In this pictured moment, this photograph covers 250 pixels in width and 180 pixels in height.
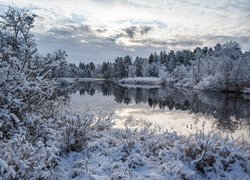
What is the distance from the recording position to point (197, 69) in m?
68.4

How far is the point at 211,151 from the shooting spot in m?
7.09

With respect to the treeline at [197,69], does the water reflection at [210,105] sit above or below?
below

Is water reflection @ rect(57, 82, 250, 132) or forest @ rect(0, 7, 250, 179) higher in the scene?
forest @ rect(0, 7, 250, 179)

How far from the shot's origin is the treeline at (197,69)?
55688 millimetres

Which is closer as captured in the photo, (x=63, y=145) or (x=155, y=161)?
(x=155, y=161)

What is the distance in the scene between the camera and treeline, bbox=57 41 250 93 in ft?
183

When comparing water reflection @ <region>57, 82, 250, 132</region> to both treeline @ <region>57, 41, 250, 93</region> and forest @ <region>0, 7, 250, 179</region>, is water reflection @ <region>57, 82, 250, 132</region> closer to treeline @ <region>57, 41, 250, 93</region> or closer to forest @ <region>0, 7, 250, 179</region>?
forest @ <region>0, 7, 250, 179</region>

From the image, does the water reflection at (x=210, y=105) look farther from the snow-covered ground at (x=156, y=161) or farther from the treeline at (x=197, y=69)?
the treeline at (x=197, y=69)

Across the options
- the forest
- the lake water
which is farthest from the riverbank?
the lake water

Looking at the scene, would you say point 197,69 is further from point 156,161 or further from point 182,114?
point 156,161

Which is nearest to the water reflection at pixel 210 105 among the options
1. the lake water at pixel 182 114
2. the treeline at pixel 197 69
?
the lake water at pixel 182 114

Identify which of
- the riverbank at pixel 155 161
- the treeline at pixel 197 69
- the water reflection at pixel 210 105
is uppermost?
the treeline at pixel 197 69

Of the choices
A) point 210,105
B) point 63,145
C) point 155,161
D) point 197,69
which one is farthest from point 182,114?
point 197,69

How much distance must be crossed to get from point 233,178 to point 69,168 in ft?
11.7
